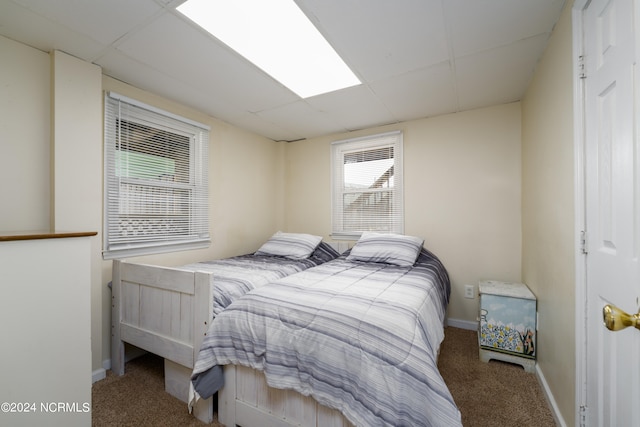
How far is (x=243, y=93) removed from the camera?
2.36 metres

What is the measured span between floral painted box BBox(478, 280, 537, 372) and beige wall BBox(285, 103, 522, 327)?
0.57 m

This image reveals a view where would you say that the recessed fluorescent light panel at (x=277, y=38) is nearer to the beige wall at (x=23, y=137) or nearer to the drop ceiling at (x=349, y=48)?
the drop ceiling at (x=349, y=48)

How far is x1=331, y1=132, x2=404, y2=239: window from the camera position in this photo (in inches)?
121

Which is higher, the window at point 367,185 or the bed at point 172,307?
the window at point 367,185

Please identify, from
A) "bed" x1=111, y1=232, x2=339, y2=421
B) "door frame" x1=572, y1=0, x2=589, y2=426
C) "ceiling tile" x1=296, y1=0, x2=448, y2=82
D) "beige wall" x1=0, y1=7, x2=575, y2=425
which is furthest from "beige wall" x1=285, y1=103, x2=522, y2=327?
"bed" x1=111, y1=232, x2=339, y2=421

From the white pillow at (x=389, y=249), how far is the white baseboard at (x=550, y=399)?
44.2 inches

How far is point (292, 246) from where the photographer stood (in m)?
2.99

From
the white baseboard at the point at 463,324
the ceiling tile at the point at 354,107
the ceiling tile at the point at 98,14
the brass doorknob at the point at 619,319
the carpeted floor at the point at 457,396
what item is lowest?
the carpeted floor at the point at 457,396

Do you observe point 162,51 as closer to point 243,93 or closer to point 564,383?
point 243,93

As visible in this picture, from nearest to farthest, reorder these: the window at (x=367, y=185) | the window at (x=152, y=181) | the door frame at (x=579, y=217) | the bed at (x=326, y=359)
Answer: the bed at (x=326, y=359) < the door frame at (x=579, y=217) < the window at (x=152, y=181) < the window at (x=367, y=185)

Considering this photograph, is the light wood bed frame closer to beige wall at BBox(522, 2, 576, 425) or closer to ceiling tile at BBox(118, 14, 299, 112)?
beige wall at BBox(522, 2, 576, 425)

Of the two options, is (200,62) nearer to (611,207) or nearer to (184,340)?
(184,340)

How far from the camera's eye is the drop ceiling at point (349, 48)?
4.69 ft

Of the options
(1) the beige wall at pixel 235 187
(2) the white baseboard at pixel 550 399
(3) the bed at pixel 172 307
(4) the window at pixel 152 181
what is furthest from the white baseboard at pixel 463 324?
(4) the window at pixel 152 181
